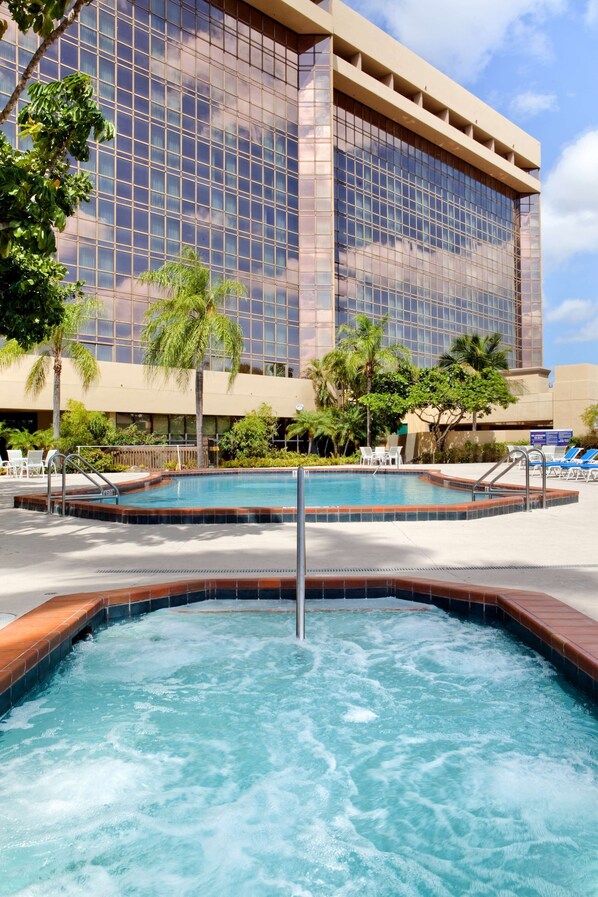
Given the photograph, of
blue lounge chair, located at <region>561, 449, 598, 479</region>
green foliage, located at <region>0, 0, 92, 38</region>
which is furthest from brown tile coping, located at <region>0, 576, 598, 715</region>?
blue lounge chair, located at <region>561, 449, 598, 479</region>

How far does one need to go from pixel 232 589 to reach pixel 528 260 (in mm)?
62285

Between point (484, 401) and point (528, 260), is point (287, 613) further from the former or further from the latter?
point (528, 260)

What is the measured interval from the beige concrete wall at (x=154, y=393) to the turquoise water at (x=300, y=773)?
A: 2345 cm

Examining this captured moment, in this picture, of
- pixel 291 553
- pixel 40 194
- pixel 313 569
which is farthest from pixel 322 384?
pixel 313 569

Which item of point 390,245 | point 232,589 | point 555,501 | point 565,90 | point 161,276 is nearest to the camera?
point 232,589

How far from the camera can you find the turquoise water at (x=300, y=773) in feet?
8.79

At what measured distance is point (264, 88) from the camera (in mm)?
38062

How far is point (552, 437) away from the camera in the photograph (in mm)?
31719

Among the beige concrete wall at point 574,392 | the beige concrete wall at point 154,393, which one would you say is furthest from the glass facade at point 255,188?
the beige concrete wall at point 574,392

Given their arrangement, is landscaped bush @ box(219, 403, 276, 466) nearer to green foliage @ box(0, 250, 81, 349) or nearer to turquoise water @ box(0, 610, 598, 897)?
green foliage @ box(0, 250, 81, 349)

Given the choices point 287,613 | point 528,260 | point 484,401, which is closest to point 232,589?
point 287,613

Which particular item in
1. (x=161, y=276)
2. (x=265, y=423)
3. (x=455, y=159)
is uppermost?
(x=455, y=159)

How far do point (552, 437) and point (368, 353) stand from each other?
9.73 meters

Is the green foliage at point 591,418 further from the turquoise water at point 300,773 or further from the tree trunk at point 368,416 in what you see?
the turquoise water at point 300,773
